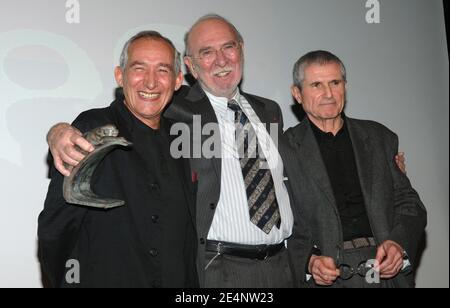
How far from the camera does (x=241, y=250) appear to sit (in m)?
→ 2.38

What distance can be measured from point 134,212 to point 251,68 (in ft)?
6.77

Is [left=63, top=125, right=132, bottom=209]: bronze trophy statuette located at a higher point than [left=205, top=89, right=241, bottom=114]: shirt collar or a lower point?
lower

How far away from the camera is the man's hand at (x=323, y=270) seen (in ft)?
7.62

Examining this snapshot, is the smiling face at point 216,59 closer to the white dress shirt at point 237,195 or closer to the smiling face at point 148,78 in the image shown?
the white dress shirt at point 237,195

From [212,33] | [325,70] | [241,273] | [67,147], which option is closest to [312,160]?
[325,70]

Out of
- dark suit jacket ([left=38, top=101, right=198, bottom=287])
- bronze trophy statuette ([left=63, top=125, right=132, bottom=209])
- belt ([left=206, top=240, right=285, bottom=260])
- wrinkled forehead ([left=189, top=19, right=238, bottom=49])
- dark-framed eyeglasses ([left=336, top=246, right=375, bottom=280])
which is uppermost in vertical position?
wrinkled forehead ([left=189, top=19, right=238, bottom=49])

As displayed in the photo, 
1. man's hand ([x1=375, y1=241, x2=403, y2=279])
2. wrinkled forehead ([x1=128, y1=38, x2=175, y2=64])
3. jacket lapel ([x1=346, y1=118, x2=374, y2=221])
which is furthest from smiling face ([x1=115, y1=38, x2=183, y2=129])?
man's hand ([x1=375, y1=241, x2=403, y2=279])

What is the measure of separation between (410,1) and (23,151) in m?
3.42

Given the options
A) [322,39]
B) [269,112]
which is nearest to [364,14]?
[322,39]

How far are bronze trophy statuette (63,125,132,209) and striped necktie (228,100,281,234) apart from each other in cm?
81

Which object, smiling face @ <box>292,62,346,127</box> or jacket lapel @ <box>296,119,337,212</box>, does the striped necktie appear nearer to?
jacket lapel @ <box>296,119,337,212</box>

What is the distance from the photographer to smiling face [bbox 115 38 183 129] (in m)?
2.21

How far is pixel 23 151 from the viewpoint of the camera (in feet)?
10.6

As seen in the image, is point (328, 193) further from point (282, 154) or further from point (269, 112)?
point (269, 112)
